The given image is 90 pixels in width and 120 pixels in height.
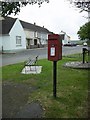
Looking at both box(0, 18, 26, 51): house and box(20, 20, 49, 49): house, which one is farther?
box(20, 20, 49, 49): house

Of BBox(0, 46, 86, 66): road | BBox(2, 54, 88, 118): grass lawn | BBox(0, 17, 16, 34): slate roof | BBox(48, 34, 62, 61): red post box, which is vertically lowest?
BBox(2, 54, 88, 118): grass lawn

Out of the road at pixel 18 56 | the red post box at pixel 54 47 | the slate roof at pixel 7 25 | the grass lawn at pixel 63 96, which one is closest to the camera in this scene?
the grass lawn at pixel 63 96

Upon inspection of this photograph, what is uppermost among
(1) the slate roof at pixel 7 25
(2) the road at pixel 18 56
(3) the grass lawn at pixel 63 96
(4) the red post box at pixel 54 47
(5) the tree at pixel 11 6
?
(1) the slate roof at pixel 7 25

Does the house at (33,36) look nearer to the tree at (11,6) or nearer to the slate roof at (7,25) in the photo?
the slate roof at (7,25)

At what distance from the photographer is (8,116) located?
21.6ft

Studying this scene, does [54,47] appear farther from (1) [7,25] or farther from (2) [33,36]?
(2) [33,36]

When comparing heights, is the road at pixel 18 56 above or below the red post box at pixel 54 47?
below

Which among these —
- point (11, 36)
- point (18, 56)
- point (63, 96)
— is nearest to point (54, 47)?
point (63, 96)

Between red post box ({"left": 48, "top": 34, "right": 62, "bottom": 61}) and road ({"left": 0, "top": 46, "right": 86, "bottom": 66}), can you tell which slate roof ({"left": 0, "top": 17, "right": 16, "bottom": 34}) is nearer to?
road ({"left": 0, "top": 46, "right": 86, "bottom": 66})

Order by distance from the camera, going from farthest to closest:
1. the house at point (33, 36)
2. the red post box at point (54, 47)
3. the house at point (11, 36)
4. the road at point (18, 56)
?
the house at point (33, 36)
the house at point (11, 36)
the road at point (18, 56)
the red post box at point (54, 47)

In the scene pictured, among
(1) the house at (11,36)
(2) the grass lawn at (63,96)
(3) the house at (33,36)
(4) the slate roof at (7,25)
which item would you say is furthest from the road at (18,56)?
(3) the house at (33,36)

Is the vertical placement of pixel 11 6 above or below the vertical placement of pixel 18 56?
above

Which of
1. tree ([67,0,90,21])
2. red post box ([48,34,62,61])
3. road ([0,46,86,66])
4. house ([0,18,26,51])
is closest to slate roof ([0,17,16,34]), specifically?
house ([0,18,26,51])

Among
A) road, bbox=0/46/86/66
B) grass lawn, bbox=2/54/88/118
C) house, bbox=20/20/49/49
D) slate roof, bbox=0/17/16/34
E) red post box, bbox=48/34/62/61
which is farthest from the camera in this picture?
house, bbox=20/20/49/49
